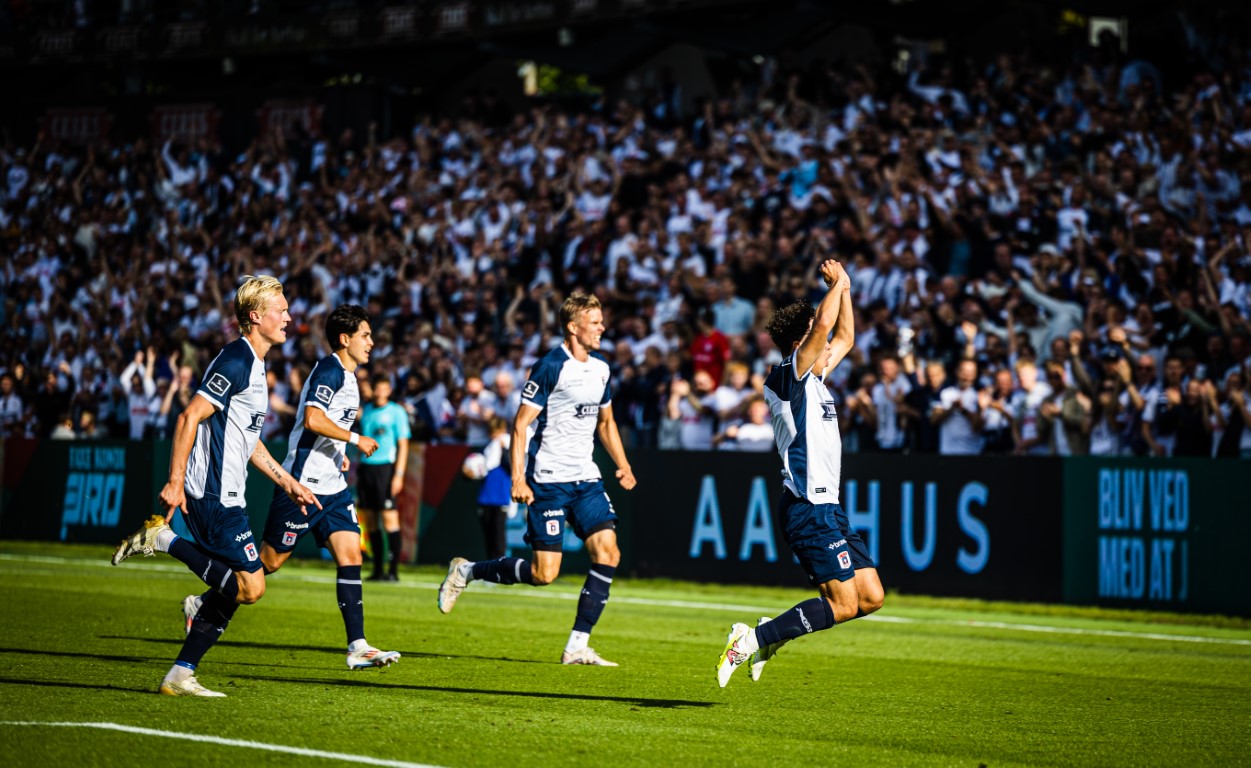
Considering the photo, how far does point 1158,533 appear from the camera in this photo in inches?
642

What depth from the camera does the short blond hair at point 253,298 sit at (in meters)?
9.21

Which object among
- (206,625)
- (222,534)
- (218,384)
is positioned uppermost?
(218,384)

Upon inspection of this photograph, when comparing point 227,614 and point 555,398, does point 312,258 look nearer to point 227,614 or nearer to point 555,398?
point 555,398

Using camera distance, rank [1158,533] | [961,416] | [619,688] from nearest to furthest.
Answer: [619,688], [1158,533], [961,416]

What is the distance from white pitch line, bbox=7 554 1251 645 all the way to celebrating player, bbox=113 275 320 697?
7.85 meters

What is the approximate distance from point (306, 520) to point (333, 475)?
1.22ft

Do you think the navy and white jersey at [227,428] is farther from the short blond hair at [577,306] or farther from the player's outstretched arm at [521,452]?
the short blond hair at [577,306]

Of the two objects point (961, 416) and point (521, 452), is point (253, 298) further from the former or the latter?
point (961, 416)

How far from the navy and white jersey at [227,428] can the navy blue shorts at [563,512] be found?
99.2 inches

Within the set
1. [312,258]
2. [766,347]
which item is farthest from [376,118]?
[766,347]

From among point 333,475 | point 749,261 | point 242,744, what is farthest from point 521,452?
Result: point 749,261

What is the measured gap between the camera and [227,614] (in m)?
9.16

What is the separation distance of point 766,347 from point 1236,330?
5.94m

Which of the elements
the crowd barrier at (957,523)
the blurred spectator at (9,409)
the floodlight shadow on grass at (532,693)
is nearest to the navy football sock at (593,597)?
the floodlight shadow on grass at (532,693)
